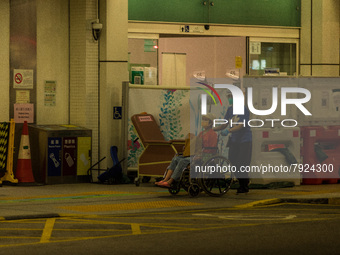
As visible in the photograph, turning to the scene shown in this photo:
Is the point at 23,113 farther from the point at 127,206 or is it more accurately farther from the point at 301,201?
the point at 301,201

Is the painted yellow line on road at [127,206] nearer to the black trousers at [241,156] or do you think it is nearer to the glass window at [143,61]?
the black trousers at [241,156]

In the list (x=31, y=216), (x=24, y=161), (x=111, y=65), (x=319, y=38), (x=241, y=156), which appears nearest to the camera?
(x=31, y=216)

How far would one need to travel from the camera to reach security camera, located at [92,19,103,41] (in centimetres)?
1795

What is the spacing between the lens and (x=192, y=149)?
48.4 feet

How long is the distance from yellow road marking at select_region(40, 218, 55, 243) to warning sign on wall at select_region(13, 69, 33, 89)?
6.76 meters

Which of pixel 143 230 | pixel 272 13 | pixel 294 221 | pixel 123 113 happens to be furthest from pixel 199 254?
pixel 272 13

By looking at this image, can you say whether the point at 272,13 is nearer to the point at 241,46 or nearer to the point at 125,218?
the point at 241,46

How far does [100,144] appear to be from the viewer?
18297 mm

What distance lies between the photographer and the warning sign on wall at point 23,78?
58.2ft

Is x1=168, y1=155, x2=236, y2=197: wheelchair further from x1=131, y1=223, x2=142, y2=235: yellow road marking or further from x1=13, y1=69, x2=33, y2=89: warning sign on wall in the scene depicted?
x1=13, y1=69, x2=33, y2=89: warning sign on wall

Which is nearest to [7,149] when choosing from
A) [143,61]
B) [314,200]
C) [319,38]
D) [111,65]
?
[111,65]

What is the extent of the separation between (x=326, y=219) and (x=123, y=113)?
25.2ft

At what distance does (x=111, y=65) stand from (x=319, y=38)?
20.6 feet

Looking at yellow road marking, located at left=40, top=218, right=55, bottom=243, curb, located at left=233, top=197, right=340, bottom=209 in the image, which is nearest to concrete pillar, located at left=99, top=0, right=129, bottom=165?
curb, located at left=233, top=197, right=340, bottom=209
